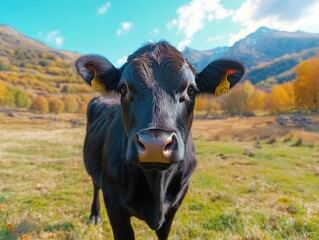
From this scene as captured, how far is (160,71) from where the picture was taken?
10.2 feet

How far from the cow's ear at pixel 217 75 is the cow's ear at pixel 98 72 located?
1.17 m

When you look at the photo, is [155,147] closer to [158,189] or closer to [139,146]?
[139,146]

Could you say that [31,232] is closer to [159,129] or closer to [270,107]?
[159,129]

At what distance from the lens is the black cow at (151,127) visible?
8.05 ft

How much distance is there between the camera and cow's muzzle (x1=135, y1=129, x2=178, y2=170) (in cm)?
230

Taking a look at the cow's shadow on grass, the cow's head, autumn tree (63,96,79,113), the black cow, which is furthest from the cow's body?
autumn tree (63,96,79,113)

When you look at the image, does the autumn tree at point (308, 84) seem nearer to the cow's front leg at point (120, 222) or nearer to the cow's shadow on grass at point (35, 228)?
the cow's shadow on grass at point (35, 228)

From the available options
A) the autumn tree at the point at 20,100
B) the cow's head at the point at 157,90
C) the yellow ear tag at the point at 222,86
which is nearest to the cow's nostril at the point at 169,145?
the cow's head at the point at 157,90

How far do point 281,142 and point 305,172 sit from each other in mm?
10875

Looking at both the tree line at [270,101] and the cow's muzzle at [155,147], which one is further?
the tree line at [270,101]

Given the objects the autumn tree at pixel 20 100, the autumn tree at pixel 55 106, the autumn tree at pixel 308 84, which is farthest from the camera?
the autumn tree at pixel 20 100

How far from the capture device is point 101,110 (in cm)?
686

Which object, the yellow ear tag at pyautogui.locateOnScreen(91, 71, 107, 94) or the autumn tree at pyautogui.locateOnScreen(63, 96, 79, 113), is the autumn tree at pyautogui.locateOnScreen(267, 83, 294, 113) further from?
the yellow ear tag at pyautogui.locateOnScreen(91, 71, 107, 94)

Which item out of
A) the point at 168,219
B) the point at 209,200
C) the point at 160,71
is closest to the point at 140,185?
the point at 168,219
